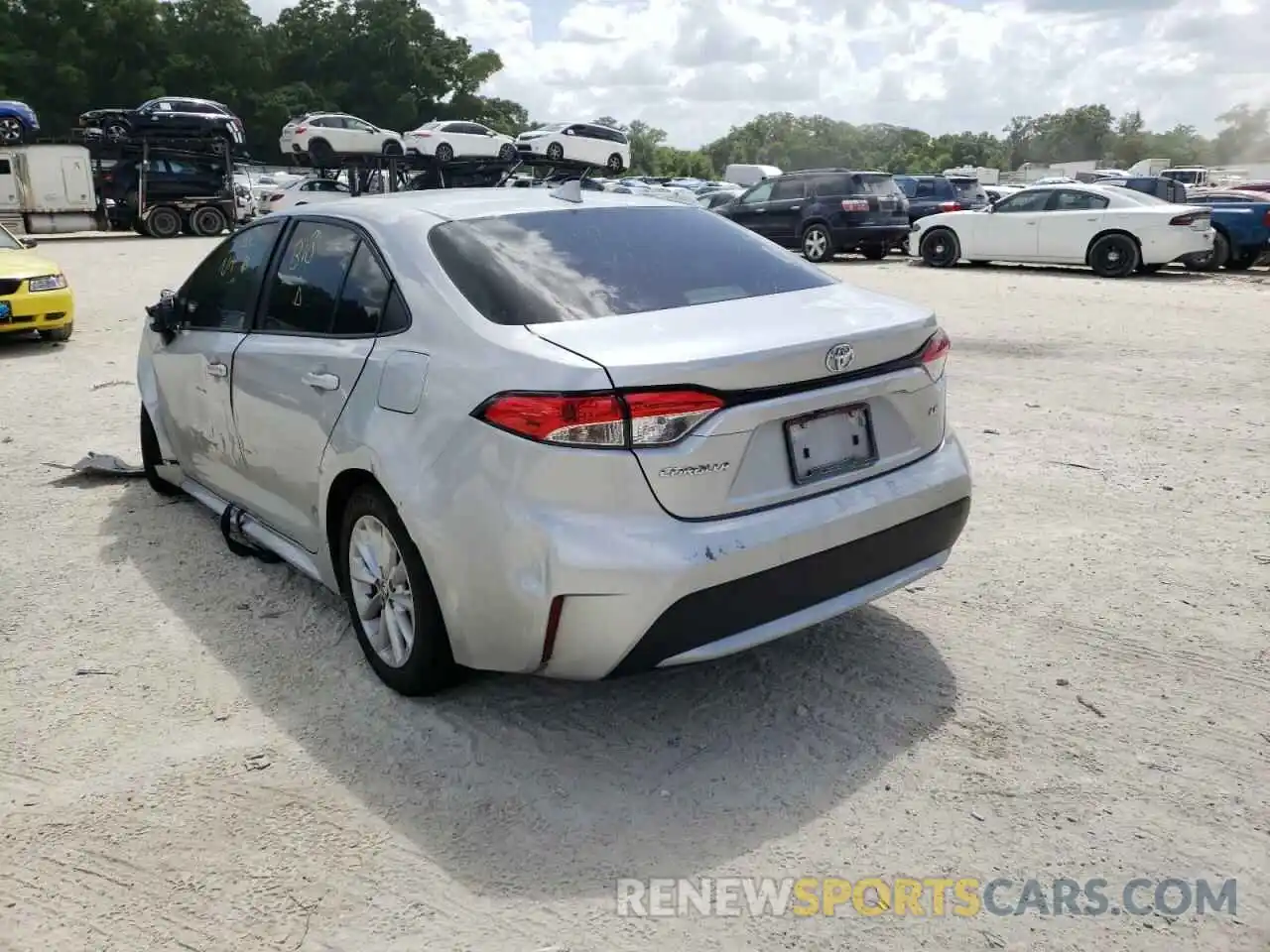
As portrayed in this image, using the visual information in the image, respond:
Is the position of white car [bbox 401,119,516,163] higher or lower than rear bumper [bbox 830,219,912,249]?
higher

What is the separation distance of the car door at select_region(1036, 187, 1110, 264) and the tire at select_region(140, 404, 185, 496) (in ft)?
48.1

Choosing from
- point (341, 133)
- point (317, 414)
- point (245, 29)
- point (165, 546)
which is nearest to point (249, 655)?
point (317, 414)

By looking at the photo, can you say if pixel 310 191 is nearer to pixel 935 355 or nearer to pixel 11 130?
pixel 11 130

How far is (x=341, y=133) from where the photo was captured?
104 ft

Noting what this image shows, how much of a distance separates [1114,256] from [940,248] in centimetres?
326

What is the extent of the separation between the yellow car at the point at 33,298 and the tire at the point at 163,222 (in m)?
17.2

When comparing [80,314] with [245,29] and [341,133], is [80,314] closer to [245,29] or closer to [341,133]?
[341,133]

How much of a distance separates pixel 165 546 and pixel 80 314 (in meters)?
9.28

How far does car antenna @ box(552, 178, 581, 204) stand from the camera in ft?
12.9

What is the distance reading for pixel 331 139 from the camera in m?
31.6

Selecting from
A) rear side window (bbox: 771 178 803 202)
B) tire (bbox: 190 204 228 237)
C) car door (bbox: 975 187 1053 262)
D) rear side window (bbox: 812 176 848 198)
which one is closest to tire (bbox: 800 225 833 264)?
rear side window (bbox: 812 176 848 198)

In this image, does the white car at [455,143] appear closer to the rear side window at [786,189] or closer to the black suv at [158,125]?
the black suv at [158,125]

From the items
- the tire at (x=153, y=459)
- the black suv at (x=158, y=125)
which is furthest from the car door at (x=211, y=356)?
the black suv at (x=158, y=125)

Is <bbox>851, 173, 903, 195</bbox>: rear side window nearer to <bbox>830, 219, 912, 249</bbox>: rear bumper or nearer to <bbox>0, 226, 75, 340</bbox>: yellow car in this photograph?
<bbox>830, 219, 912, 249</bbox>: rear bumper
